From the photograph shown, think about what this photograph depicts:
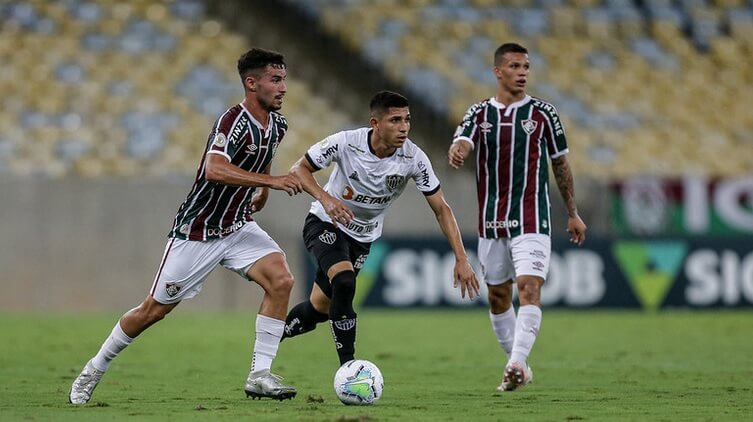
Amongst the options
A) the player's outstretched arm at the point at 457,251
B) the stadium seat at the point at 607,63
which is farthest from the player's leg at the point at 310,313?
the stadium seat at the point at 607,63

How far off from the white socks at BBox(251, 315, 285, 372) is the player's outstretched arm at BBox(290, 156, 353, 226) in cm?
77

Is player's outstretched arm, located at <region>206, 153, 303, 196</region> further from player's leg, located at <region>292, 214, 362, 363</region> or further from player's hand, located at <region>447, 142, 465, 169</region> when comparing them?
player's hand, located at <region>447, 142, 465, 169</region>

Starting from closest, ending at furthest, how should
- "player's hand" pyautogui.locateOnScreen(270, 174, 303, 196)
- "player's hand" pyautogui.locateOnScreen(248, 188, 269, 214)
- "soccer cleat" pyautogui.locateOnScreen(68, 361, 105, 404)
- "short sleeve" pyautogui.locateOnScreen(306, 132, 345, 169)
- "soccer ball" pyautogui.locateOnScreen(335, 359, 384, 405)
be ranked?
"player's hand" pyautogui.locateOnScreen(270, 174, 303, 196)
"soccer ball" pyautogui.locateOnScreen(335, 359, 384, 405)
"soccer cleat" pyautogui.locateOnScreen(68, 361, 105, 404)
"short sleeve" pyautogui.locateOnScreen(306, 132, 345, 169)
"player's hand" pyautogui.locateOnScreen(248, 188, 269, 214)

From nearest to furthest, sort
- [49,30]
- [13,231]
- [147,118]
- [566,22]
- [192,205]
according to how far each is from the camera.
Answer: [192,205], [13,231], [147,118], [49,30], [566,22]

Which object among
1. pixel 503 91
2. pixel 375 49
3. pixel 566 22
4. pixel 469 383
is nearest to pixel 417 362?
pixel 469 383

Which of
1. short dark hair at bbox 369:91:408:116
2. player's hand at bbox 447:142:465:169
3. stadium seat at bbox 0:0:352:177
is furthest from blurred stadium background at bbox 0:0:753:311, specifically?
short dark hair at bbox 369:91:408:116

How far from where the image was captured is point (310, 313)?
A: 9.39 metres

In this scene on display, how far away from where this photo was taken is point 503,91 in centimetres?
975

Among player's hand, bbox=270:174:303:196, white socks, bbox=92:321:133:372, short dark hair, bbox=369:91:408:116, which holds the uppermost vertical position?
short dark hair, bbox=369:91:408:116

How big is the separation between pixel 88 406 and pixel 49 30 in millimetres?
16268

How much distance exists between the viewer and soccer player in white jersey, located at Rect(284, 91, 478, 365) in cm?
841

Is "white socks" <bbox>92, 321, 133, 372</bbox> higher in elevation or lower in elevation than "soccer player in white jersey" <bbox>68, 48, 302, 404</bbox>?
lower

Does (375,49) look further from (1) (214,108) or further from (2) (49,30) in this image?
(2) (49,30)

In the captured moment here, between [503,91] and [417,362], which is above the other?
[503,91]
